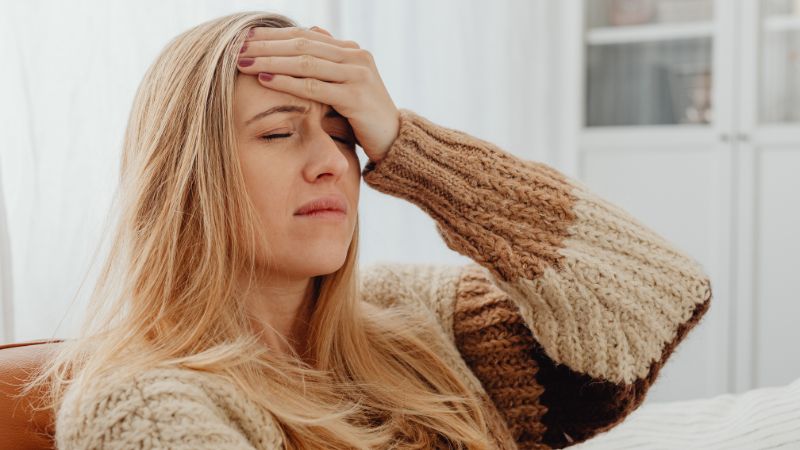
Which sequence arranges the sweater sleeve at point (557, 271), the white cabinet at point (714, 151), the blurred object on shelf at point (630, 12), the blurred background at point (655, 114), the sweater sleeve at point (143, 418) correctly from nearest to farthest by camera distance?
the sweater sleeve at point (143, 418)
the sweater sleeve at point (557, 271)
the blurred background at point (655, 114)
the white cabinet at point (714, 151)
the blurred object on shelf at point (630, 12)

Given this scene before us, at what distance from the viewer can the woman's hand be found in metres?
1.05

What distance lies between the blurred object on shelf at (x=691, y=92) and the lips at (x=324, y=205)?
220 centimetres

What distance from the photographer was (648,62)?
3150mm

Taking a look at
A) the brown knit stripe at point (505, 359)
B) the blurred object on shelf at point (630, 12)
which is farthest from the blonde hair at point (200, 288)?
the blurred object on shelf at point (630, 12)

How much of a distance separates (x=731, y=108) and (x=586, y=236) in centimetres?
188

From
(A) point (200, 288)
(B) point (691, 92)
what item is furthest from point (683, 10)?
(A) point (200, 288)

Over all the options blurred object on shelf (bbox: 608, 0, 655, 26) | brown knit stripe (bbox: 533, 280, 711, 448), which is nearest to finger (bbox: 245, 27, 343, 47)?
brown knit stripe (bbox: 533, 280, 711, 448)

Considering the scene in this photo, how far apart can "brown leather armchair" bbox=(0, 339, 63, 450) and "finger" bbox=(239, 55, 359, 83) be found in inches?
16.4

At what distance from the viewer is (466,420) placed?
1159 mm

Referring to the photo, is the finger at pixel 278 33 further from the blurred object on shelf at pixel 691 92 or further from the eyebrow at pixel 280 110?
the blurred object on shelf at pixel 691 92

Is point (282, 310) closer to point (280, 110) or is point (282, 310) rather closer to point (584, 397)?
point (280, 110)

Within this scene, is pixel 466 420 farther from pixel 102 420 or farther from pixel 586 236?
pixel 102 420

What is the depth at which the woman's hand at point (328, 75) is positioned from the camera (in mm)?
1049

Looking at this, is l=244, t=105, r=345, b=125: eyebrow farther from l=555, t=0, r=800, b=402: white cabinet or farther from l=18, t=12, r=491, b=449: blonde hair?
l=555, t=0, r=800, b=402: white cabinet
